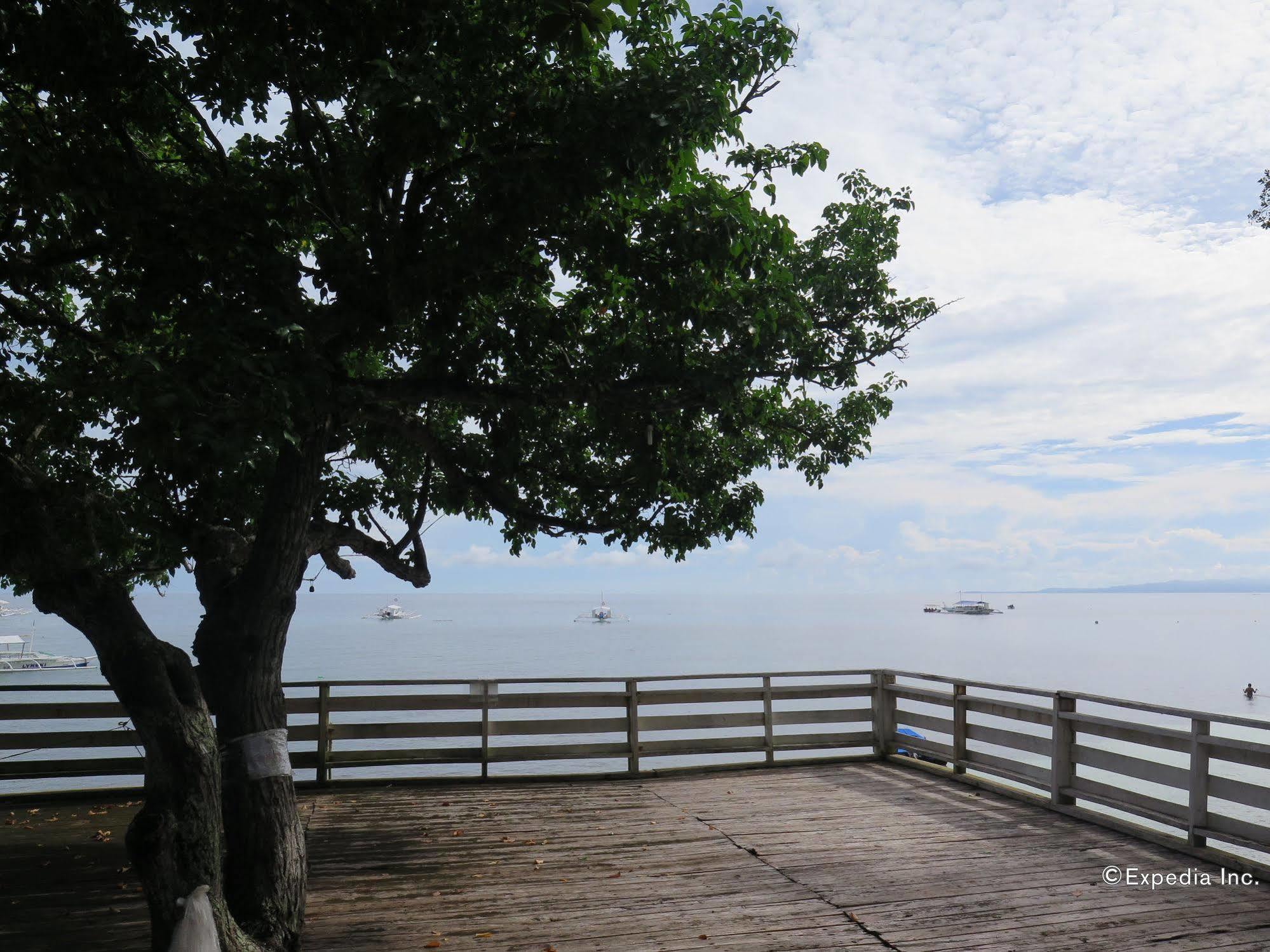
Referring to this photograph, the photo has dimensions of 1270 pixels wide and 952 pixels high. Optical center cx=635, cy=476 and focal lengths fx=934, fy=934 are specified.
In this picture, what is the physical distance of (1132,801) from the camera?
7.79m

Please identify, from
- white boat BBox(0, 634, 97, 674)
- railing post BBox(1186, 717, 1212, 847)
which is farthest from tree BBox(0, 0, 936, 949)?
white boat BBox(0, 634, 97, 674)

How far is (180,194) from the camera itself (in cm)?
620

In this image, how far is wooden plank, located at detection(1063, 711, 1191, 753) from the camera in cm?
750

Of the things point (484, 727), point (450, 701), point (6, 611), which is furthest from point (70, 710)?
point (6, 611)

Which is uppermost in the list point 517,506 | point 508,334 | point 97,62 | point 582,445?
point 97,62

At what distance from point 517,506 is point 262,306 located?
339cm

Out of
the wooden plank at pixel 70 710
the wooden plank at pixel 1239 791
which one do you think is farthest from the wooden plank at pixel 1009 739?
the wooden plank at pixel 70 710

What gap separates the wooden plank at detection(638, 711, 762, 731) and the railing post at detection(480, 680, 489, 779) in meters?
1.68

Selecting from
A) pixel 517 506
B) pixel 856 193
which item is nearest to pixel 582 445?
pixel 517 506

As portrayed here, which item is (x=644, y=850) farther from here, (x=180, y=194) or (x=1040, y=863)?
(x=180, y=194)

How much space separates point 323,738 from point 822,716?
18.6 ft

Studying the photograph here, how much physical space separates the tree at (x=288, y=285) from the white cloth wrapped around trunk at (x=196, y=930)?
5.59 ft

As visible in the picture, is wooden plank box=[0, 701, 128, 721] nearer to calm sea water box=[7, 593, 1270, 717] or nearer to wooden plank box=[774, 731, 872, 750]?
wooden plank box=[774, 731, 872, 750]

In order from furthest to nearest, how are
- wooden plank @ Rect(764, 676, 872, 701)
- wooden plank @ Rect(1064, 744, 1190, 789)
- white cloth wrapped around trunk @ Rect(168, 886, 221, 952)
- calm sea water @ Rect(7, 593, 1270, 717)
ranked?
calm sea water @ Rect(7, 593, 1270, 717) < wooden plank @ Rect(764, 676, 872, 701) < wooden plank @ Rect(1064, 744, 1190, 789) < white cloth wrapped around trunk @ Rect(168, 886, 221, 952)
